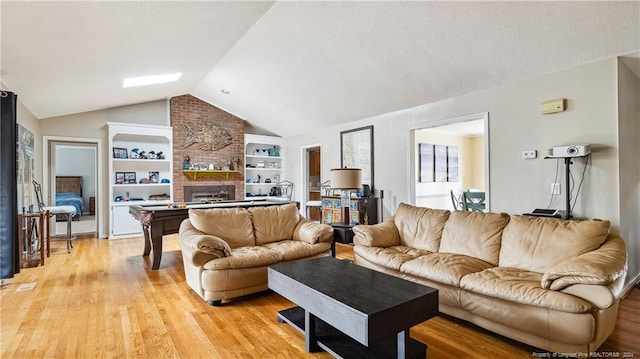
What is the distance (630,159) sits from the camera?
11.1 ft

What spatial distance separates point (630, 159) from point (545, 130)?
33.2 inches

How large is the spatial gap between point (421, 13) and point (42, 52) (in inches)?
149

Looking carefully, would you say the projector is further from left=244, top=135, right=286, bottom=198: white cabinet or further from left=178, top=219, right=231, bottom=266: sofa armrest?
left=244, top=135, right=286, bottom=198: white cabinet

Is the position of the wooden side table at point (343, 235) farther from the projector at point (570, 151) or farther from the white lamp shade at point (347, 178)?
the projector at point (570, 151)

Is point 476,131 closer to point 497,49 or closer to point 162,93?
point 497,49

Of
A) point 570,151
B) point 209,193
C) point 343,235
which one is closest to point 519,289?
point 570,151

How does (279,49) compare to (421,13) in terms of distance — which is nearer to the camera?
(421,13)

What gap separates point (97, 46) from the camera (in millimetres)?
3322

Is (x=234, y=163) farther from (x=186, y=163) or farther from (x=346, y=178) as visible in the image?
(x=346, y=178)

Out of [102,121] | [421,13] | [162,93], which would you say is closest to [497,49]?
[421,13]

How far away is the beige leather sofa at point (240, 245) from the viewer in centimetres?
299

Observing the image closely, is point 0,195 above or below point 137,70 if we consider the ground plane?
below

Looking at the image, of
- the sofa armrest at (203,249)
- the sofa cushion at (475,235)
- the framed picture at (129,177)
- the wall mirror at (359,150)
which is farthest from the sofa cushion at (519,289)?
the framed picture at (129,177)

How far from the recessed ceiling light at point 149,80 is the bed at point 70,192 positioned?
450 cm
